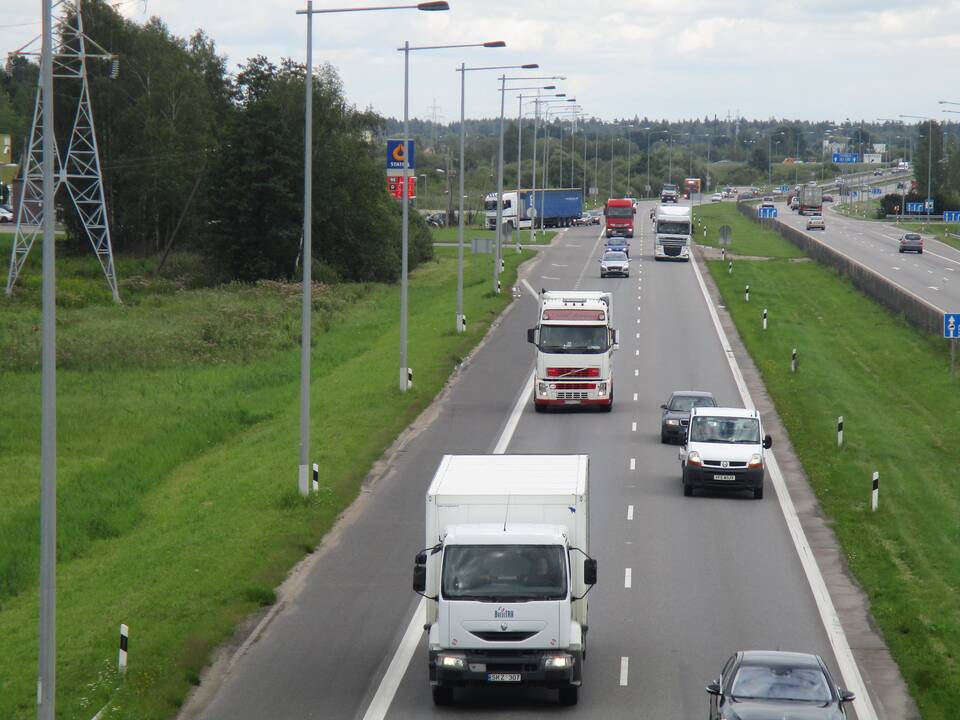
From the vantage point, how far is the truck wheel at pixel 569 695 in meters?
17.6

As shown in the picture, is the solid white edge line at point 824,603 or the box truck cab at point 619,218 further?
the box truck cab at point 619,218

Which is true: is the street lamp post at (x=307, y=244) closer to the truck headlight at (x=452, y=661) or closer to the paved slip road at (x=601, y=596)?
the paved slip road at (x=601, y=596)

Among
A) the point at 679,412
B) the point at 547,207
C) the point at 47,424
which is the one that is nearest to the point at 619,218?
the point at 547,207

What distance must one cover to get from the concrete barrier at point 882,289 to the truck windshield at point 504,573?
4260 cm

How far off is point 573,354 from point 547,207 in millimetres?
88179

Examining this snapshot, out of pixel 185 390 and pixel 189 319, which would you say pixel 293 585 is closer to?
pixel 185 390

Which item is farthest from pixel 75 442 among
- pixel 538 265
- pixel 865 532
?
pixel 538 265

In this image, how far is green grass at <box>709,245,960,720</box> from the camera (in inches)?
855

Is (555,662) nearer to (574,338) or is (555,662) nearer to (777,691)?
(777,691)

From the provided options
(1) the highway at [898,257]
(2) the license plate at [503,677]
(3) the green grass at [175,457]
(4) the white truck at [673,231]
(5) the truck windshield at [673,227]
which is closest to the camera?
(2) the license plate at [503,677]

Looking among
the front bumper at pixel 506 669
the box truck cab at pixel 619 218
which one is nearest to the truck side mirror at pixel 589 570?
the front bumper at pixel 506 669

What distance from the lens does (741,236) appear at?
118 metres

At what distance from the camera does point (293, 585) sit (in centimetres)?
2436

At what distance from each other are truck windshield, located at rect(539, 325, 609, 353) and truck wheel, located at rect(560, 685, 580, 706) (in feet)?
83.4
